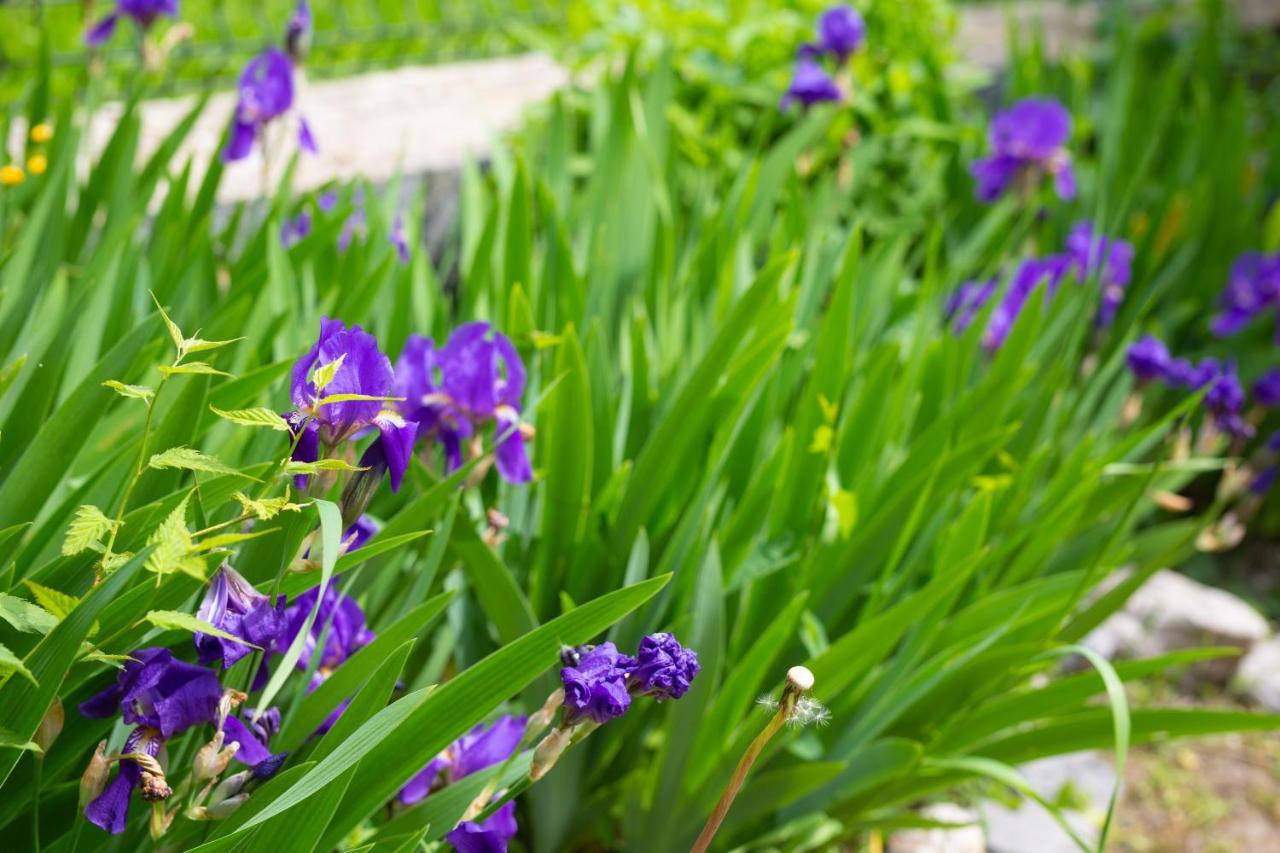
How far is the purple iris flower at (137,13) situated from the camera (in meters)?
2.02

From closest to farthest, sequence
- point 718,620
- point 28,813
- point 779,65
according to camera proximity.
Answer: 1. point 28,813
2. point 718,620
3. point 779,65

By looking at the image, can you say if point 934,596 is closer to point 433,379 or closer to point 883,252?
point 433,379

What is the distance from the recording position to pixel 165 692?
3.11ft

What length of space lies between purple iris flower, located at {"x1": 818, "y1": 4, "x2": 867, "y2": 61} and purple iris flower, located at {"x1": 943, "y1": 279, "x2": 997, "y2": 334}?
0.59 m

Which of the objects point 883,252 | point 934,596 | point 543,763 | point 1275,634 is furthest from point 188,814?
point 1275,634

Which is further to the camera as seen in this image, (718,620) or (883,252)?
(883,252)

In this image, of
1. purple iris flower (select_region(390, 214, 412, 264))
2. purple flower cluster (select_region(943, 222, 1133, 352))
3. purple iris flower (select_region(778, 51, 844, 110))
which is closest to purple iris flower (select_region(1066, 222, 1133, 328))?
purple flower cluster (select_region(943, 222, 1133, 352))

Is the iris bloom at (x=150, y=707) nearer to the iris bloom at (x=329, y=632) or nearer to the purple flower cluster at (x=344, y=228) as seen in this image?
the iris bloom at (x=329, y=632)

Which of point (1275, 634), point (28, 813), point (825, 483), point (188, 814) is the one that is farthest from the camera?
point (1275, 634)

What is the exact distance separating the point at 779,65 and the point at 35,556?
2.53 m

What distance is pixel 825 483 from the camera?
163cm

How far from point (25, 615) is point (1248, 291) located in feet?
8.67

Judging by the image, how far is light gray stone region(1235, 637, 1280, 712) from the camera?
2562 millimetres

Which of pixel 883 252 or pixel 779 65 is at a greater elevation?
pixel 779 65
